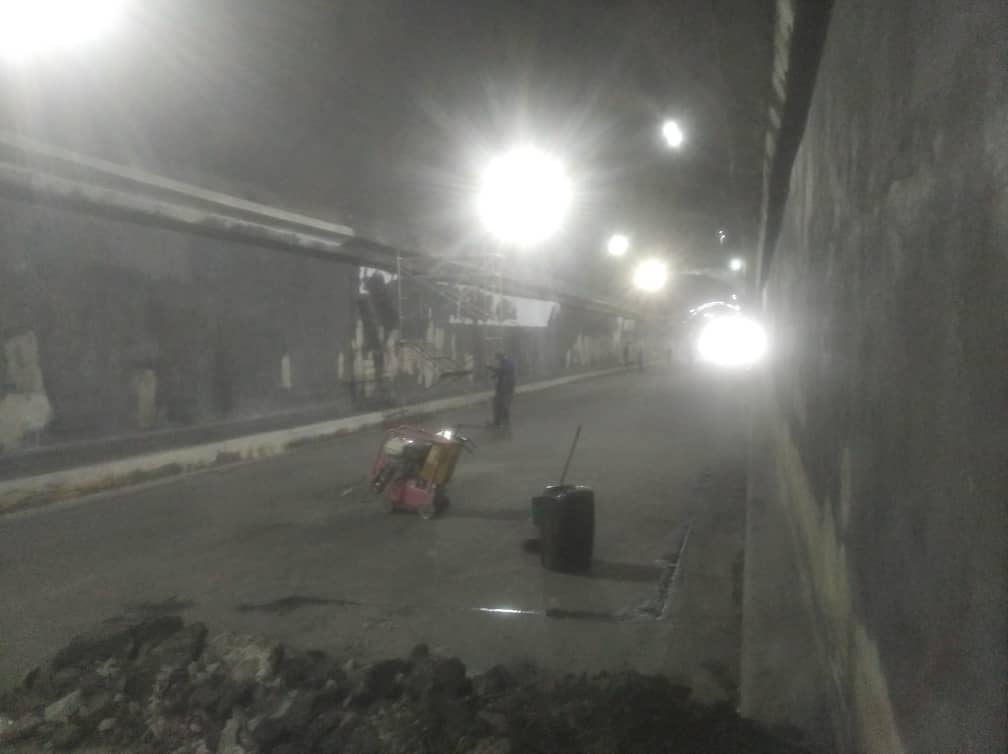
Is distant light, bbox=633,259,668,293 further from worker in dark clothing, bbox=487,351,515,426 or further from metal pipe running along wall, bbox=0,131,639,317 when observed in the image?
worker in dark clothing, bbox=487,351,515,426

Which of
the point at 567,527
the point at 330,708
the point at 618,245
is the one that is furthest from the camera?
the point at 618,245

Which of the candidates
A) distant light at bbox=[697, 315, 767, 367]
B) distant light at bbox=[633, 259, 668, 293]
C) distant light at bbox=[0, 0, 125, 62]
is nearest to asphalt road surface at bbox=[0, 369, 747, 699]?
distant light at bbox=[0, 0, 125, 62]

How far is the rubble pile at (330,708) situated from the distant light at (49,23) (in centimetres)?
790

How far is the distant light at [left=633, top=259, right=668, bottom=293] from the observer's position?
1645 inches

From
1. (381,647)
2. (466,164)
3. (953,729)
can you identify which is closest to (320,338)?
(466,164)

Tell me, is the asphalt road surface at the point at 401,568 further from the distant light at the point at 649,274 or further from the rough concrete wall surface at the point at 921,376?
the distant light at the point at 649,274

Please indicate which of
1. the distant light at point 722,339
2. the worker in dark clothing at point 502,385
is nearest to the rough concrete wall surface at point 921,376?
the worker in dark clothing at point 502,385

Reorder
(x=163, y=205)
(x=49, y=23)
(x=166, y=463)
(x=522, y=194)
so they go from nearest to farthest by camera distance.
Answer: (x=49, y=23)
(x=166, y=463)
(x=163, y=205)
(x=522, y=194)

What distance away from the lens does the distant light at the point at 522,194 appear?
60.8 feet

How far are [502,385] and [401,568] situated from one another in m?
9.22

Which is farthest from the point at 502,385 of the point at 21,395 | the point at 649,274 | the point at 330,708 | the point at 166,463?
the point at 649,274

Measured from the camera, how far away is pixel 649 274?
4369 centimetres

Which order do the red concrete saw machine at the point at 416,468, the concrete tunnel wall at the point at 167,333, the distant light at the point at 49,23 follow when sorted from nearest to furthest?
the red concrete saw machine at the point at 416,468
the distant light at the point at 49,23
the concrete tunnel wall at the point at 167,333

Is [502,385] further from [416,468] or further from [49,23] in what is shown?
[49,23]
